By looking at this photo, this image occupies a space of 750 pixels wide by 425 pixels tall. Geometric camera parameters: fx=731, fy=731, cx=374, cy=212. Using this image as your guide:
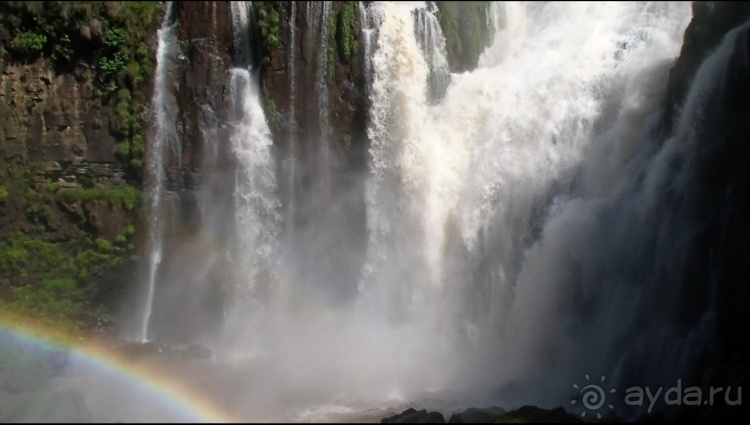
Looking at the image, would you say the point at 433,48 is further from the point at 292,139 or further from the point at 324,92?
the point at 292,139

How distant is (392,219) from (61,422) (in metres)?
10.4

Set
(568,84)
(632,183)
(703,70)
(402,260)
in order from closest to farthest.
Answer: (703,70) → (632,183) → (568,84) → (402,260)

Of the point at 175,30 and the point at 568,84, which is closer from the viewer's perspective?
the point at 568,84

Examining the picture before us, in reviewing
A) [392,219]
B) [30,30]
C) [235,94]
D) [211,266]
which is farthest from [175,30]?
[392,219]

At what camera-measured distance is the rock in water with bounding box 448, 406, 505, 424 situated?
37.9 feet

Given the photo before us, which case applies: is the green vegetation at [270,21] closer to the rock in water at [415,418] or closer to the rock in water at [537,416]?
the rock in water at [415,418]

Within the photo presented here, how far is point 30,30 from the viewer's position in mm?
18828

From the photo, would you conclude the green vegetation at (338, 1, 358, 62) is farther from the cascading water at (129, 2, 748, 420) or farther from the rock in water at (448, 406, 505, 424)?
the rock in water at (448, 406, 505, 424)

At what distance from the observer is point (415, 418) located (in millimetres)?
11906

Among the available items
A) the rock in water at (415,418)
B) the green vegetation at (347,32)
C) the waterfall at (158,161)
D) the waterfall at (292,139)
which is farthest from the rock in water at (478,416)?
the green vegetation at (347,32)

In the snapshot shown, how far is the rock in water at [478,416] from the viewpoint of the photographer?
11.6 m

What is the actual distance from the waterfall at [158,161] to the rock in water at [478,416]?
33.4ft

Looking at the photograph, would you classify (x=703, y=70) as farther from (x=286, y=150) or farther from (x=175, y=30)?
(x=175, y=30)

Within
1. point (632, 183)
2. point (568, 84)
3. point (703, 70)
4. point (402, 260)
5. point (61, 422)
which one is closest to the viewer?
point (61, 422)
